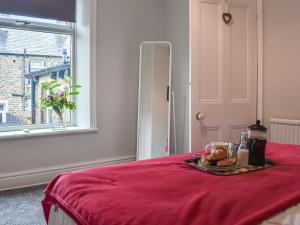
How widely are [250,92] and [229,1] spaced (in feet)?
3.00

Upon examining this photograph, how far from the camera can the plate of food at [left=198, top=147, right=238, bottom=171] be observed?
156 cm

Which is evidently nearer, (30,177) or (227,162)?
(227,162)

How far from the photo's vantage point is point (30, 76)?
3.44 metres

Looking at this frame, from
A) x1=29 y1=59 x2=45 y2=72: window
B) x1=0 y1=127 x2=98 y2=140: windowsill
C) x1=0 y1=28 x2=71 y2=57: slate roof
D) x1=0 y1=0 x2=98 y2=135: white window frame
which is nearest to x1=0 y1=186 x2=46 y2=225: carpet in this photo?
x1=0 y1=127 x2=98 y2=140: windowsill

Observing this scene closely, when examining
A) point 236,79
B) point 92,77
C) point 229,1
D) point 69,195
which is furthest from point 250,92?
point 69,195

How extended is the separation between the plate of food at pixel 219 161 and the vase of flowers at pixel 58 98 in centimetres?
217

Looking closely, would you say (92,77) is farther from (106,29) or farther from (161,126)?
(161,126)

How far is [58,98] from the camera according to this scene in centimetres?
344

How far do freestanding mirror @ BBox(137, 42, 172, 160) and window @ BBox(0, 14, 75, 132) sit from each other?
848 millimetres

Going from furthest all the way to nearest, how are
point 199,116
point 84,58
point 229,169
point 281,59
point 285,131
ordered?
point 84,58 → point 281,59 → point 285,131 → point 199,116 → point 229,169

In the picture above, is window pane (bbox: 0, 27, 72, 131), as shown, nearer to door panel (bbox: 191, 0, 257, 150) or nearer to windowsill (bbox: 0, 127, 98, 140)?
windowsill (bbox: 0, 127, 98, 140)

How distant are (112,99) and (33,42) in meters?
1.03

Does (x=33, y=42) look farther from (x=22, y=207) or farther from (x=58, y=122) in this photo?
(x=22, y=207)

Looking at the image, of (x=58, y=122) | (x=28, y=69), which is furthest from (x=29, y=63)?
(x=58, y=122)
